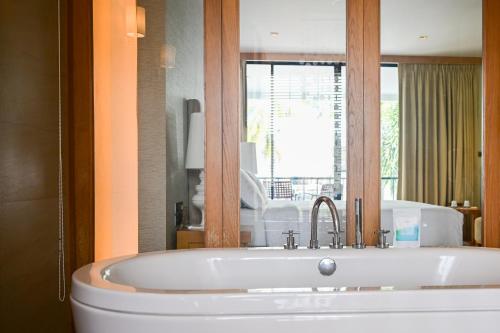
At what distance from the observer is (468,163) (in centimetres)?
235

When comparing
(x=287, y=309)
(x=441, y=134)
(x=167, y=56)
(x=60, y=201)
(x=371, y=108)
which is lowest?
(x=287, y=309)

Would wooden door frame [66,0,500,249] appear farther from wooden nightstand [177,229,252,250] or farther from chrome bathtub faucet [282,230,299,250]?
chrome bathtub faucet [282,230,299,250]

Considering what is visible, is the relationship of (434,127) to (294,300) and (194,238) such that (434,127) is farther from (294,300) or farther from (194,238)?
(294,300)

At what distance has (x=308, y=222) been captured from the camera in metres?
2.29

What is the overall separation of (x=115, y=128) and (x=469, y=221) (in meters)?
1.81

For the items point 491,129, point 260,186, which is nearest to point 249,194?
point 260,186

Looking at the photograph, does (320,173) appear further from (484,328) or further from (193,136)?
(484,328)

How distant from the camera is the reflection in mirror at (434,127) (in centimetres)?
230

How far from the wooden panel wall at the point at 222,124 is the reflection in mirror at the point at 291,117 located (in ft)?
0.16

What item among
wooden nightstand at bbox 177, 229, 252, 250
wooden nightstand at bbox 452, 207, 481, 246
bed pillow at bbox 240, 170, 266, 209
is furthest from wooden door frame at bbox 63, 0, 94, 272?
wooden nightstand at bbox 452, 207, 481, 246

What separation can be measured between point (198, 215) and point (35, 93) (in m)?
0.89

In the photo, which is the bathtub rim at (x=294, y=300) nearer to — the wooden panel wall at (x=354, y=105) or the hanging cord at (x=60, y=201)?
the hanging cord at (x=60, y=201)

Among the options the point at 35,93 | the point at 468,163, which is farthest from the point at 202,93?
the point at 468,163

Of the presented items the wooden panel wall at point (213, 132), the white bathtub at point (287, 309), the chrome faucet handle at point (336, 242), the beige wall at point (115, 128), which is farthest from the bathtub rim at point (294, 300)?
the beige wall at point (115, 128)
